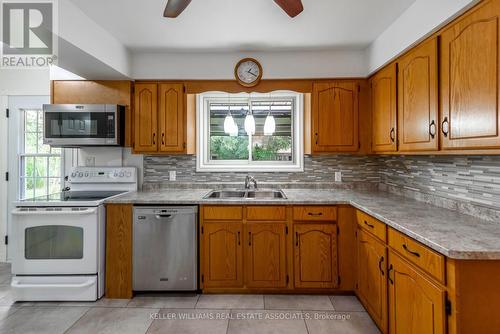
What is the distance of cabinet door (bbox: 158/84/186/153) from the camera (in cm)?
293

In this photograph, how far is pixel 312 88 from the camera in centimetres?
292

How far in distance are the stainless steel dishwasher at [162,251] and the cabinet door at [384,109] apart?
1802mm

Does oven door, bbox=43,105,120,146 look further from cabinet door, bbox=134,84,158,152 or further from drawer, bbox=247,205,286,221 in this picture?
drawer, bbox=247,205,286,221

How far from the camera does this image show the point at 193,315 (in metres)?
2.26

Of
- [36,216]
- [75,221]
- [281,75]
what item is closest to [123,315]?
[75,221]

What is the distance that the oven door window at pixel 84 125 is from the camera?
2.76m

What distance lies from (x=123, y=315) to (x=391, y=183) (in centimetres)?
274

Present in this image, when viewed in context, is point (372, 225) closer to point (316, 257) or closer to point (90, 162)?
point (316, 257)

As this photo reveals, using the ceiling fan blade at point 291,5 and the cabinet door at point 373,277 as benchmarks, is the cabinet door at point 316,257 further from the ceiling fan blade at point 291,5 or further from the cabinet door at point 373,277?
the ceiling fan blade at point 291,5

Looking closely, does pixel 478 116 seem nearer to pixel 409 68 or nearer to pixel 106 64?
pixel 409 68

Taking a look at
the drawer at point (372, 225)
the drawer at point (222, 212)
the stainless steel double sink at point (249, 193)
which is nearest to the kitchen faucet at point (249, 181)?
the stainless steel double sink at point (249, 193)

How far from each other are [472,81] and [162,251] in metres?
2.51

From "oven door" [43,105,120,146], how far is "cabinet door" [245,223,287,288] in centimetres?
164

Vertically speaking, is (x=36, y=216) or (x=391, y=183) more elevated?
(x=391, y=183)
